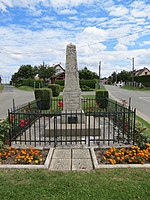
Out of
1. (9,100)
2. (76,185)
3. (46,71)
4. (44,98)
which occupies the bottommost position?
(76,185)

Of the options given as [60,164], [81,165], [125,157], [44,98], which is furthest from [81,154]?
[44,98]

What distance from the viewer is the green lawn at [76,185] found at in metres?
2.66

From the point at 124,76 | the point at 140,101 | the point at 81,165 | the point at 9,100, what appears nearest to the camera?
the point at 81,165

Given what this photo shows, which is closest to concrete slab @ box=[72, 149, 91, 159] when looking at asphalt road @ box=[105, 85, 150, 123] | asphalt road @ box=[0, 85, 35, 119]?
asphalt road @ box=[105, 85, 150, 123]

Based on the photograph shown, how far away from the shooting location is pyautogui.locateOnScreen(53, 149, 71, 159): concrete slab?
13.4ft

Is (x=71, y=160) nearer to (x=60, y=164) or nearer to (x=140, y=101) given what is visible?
(x=60, y=164)

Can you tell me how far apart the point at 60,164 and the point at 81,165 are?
0.43 metres

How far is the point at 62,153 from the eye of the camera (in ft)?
14.0

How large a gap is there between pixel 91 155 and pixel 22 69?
197 ft

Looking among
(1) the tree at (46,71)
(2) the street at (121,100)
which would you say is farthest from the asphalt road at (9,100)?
(1) the tree at (46,71)

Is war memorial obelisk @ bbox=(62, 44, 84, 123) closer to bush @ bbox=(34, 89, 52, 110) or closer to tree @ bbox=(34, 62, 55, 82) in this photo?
bush @ bbox=(34, 89, 52, 110)

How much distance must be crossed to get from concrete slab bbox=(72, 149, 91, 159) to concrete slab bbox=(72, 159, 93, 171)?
16 centimetres

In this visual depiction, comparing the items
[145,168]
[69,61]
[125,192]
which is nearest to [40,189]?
[125,192]

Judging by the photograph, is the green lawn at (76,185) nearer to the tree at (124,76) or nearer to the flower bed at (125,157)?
the flower bed at (125,157)
